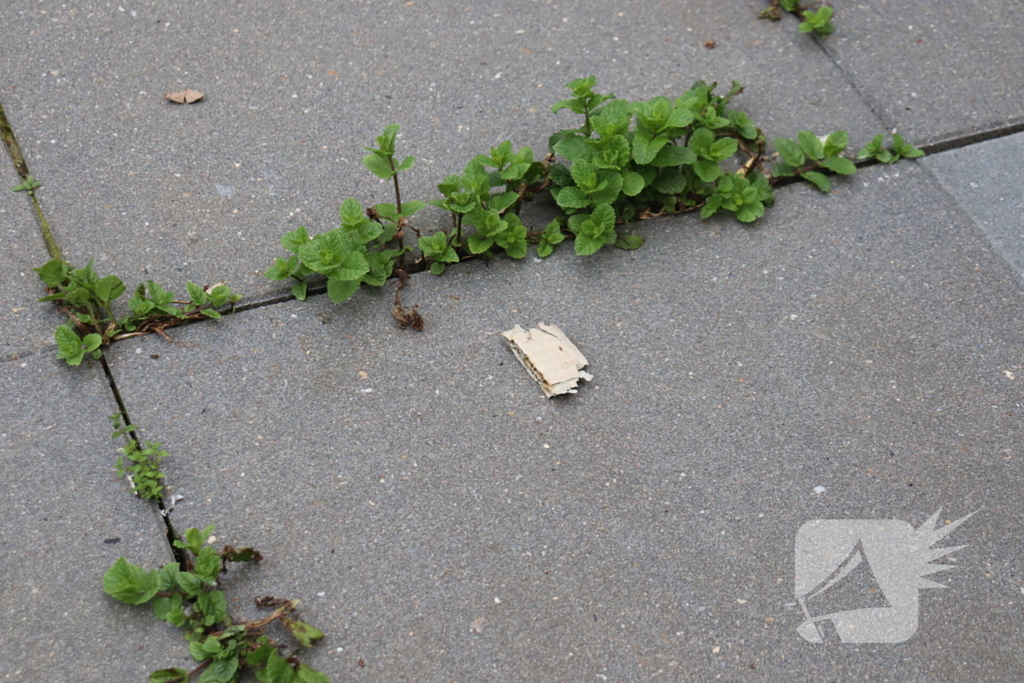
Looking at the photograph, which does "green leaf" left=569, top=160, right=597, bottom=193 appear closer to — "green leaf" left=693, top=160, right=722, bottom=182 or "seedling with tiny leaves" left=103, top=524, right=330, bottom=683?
"green leaf" left=693, top=160, right=722, bottom=182

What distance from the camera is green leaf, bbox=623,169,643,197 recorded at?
3.12 m

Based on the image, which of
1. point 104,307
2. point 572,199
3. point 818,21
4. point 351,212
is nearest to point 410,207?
point 351,212

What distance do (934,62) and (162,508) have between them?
3.35 m

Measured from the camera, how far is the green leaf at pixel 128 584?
7.54ft

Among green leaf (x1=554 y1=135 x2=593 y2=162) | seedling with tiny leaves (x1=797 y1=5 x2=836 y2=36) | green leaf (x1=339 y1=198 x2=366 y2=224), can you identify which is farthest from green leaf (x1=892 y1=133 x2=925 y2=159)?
A: green leaf (x1=339 y1=198 x2=366 y2=224)

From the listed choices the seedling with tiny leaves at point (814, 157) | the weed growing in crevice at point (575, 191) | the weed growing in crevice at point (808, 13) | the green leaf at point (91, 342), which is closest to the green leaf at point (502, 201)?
→ the weed growing in crevice at point (575, 191)

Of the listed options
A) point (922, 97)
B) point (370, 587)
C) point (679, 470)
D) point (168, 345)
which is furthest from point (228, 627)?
point (922, 97)

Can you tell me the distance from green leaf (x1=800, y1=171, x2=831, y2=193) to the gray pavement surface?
5 centimetres

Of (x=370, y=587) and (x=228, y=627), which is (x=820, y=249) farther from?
(x=228, y=627)

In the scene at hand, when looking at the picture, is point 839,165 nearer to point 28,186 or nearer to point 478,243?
point 478,243

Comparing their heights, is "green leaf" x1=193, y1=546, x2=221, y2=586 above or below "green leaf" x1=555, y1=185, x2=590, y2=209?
below

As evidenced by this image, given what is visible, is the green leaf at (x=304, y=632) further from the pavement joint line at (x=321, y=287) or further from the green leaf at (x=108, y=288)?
the green leaf at (x=108, y=288)

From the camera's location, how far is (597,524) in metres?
2.58

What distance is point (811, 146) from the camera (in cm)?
344
